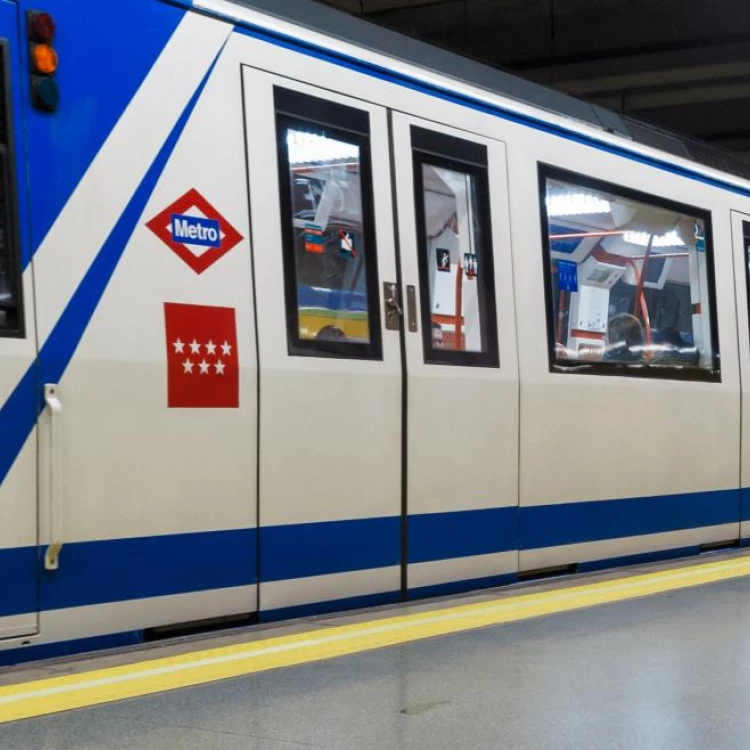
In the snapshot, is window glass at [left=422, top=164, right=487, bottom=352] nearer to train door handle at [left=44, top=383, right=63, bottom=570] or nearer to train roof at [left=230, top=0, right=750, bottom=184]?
train roof at [left=230, top=0, right=750, bottom=184]

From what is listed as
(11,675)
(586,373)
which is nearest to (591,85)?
(586,373)

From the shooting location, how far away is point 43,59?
4066 mm

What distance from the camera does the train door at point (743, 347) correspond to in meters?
7.79

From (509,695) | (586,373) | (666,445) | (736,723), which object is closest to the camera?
(736,723)

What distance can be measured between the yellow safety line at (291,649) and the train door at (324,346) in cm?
31

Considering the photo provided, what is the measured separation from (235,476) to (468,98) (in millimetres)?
2274

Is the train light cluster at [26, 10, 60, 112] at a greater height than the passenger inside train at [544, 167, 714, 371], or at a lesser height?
greater

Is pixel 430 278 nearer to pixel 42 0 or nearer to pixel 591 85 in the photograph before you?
pixel 42 0

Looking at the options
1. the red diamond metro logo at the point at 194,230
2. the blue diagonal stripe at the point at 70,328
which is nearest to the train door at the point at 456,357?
the red diamond metro logo at the point at 194,230

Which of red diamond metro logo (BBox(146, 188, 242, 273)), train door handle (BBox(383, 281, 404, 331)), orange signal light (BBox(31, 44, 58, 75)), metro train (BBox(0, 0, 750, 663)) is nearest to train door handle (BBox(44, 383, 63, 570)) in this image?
metro train (BBox(0, 0, 750, 663))

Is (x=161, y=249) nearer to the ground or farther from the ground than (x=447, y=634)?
farther from the ground

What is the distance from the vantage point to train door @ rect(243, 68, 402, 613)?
4.76 metres

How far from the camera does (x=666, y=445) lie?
23.0 feet

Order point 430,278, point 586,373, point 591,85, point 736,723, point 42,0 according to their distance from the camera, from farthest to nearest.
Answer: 1. point 591,85
2. point 586,373
3. point 430,278
4. point 42,0
5. point 736,723
